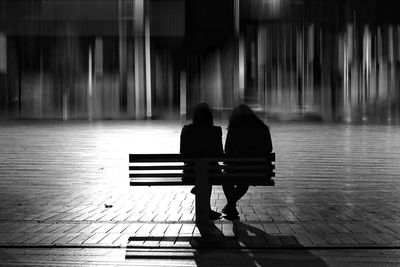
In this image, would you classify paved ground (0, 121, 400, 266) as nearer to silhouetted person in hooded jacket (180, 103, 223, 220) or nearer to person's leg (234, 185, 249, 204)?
person's leg (234, 185, 249, 204)

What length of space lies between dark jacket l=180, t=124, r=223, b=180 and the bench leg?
1.44ft

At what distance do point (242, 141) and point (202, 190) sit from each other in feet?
2.68

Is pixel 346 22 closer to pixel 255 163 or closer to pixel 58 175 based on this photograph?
pixel 58 175

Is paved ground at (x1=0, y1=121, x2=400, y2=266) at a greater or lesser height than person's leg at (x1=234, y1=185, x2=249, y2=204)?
lesser

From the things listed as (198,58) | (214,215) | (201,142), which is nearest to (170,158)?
(201,142)

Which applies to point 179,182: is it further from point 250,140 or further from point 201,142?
point 250,140

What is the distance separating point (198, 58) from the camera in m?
34.2

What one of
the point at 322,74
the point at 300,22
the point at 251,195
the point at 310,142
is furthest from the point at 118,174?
the point at 322,74

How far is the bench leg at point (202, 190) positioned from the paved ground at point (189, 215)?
168 millimetres

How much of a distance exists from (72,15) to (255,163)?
2384 cm

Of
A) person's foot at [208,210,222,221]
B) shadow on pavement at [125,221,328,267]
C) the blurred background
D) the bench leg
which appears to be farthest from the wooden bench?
the blurred background

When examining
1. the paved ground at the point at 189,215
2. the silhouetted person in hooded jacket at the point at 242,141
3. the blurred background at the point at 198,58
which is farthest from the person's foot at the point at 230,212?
the blurred background at the point at 198,58

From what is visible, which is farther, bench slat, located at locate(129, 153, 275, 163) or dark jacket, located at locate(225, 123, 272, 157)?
dark jacket, located at locate(225, 123, 272, 157)

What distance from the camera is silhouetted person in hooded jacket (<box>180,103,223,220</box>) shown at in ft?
23.4
